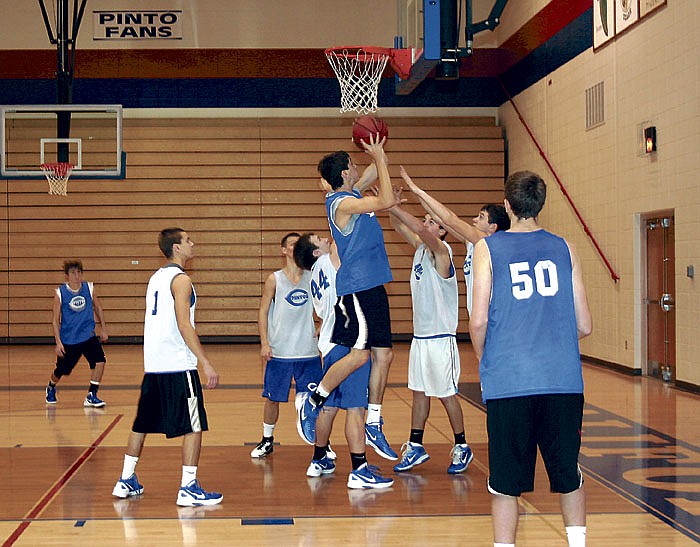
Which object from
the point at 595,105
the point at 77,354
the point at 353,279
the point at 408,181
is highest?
the point at 595,105

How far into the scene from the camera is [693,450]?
7.10m

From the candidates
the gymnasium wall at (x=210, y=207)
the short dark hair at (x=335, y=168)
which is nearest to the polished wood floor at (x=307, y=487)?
the short dark hair at (x=335, y=168)

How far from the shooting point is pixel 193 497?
5.48 meters

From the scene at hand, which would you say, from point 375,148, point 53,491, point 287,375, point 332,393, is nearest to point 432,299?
point 332,393

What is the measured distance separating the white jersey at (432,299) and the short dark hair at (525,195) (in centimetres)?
256

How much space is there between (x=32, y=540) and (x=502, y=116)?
15.3 metres

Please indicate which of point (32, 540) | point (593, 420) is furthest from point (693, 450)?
point (32, 540)

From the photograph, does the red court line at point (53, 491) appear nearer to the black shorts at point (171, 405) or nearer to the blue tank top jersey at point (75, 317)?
the black shorts at point (171, 405)

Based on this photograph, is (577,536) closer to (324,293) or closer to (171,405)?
(171,405)

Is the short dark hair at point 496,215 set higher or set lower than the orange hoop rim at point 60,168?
lower

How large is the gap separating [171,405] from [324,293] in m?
1.53

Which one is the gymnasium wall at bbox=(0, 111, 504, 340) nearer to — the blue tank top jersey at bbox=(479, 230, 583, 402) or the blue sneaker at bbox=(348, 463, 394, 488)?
the blue sneaker at bbox=(348, 463, 394, 488)

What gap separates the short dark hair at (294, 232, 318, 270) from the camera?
6.77m

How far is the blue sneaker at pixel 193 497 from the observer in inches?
215
